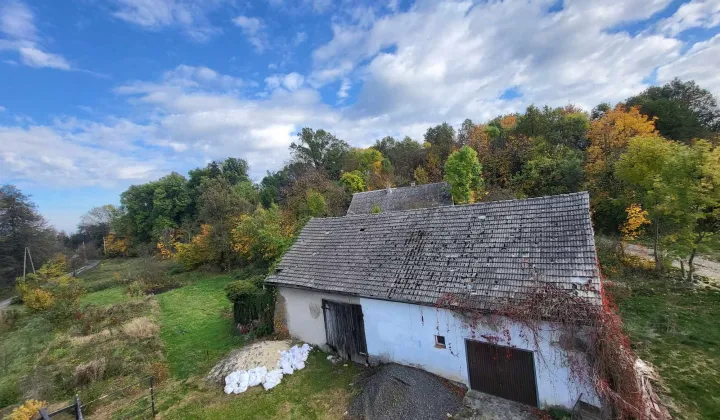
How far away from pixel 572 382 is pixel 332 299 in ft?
24.3

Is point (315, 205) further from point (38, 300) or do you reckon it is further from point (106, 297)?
point (38, 300)

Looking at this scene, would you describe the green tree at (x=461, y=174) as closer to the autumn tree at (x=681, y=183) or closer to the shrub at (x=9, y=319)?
the autumn tree at (x=681, y=183)

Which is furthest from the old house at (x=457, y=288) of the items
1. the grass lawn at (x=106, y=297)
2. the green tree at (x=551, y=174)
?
the green tree at (x=551, y=174)

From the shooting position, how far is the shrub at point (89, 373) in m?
11.4

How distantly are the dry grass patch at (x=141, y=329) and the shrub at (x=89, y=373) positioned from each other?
3.39 m

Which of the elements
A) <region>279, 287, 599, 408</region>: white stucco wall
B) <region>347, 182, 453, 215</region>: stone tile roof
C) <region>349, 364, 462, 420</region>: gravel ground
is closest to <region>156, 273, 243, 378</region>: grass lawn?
<region>279, 287, 599, 408</region>: white stucco wall

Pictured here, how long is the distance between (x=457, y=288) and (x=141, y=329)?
16.4m

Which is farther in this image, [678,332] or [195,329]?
[195,329]

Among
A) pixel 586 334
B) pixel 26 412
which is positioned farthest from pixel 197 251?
pixel 586 334

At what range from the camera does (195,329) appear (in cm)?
1591

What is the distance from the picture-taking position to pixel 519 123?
35.0 meters

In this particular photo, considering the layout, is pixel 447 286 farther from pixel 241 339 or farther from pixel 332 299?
A: pixel 241 339

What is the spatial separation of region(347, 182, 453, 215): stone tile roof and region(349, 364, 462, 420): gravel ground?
18.7m

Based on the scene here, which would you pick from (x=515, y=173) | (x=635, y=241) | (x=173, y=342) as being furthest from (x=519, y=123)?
(x=173, y=342)
